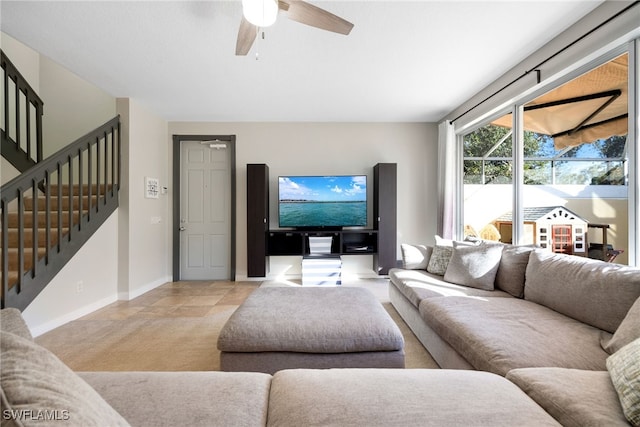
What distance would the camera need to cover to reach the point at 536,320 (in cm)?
168

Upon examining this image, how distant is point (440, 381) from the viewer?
0.95 meters

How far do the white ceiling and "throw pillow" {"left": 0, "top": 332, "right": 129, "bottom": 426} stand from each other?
2.22m

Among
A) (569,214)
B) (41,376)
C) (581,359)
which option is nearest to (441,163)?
(569,214)

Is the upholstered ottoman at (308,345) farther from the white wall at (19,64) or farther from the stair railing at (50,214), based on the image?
the white wall at (19,64)

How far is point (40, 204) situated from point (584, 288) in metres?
5.06

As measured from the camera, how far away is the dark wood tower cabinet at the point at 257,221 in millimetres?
3980

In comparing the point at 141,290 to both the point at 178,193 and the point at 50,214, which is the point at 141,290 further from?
the point at 178,193

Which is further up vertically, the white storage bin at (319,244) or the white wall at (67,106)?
the white wall at (67,106)

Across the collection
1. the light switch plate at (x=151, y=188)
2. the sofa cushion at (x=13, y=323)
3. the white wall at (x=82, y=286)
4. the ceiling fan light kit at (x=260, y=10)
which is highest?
the ceiling fan light kit at (x=260, y=10)

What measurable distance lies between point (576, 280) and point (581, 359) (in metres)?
0.68

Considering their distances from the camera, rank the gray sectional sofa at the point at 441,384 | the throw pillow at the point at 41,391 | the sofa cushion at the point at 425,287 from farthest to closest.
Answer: the sofa cushion at the point at 425,287
the gray sectional sofa at the point at 441,384
the throw pillow at the point at 41,391

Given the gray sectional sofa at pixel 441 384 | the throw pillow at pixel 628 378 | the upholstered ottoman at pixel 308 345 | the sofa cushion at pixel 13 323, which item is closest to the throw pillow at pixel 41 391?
the gray sectional sofa at pixel 441 384

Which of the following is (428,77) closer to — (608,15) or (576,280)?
(608,15)

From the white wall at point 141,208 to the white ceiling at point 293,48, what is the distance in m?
0.38
